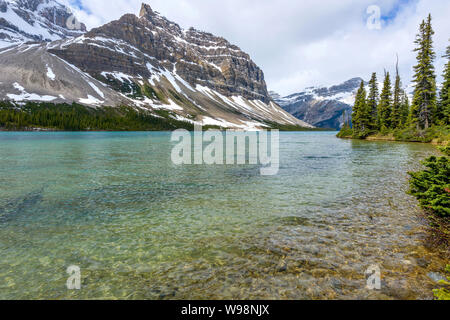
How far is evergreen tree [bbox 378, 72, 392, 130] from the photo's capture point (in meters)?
72.6

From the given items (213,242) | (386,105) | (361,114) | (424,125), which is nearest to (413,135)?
(424,125)

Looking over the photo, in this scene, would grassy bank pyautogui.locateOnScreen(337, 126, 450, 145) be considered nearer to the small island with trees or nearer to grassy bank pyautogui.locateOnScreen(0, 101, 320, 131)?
the small island with trees

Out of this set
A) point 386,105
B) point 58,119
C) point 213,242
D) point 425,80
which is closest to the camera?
point 213,242

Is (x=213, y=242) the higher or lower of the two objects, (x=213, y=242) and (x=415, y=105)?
the lower

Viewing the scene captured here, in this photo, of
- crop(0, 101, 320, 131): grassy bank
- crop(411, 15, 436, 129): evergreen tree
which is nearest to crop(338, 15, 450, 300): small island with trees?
crop(411, 15, 436, 129): evergreen tree

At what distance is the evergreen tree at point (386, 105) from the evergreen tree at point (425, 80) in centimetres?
1450

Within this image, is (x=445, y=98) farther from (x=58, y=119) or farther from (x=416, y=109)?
(x=58, y=119)

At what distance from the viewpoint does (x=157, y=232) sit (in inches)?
393

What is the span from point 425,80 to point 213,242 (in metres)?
68.1

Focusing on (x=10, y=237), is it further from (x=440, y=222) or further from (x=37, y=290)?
(x=440, y=222)

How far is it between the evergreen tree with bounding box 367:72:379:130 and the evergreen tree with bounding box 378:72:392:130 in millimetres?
1728

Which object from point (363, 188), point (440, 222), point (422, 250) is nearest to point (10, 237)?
point (422, 250)

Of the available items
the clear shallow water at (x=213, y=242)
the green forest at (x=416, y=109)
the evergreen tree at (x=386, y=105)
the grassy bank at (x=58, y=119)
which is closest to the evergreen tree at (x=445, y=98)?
the green forest at (x=416, y=109)

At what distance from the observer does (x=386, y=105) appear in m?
73.4
